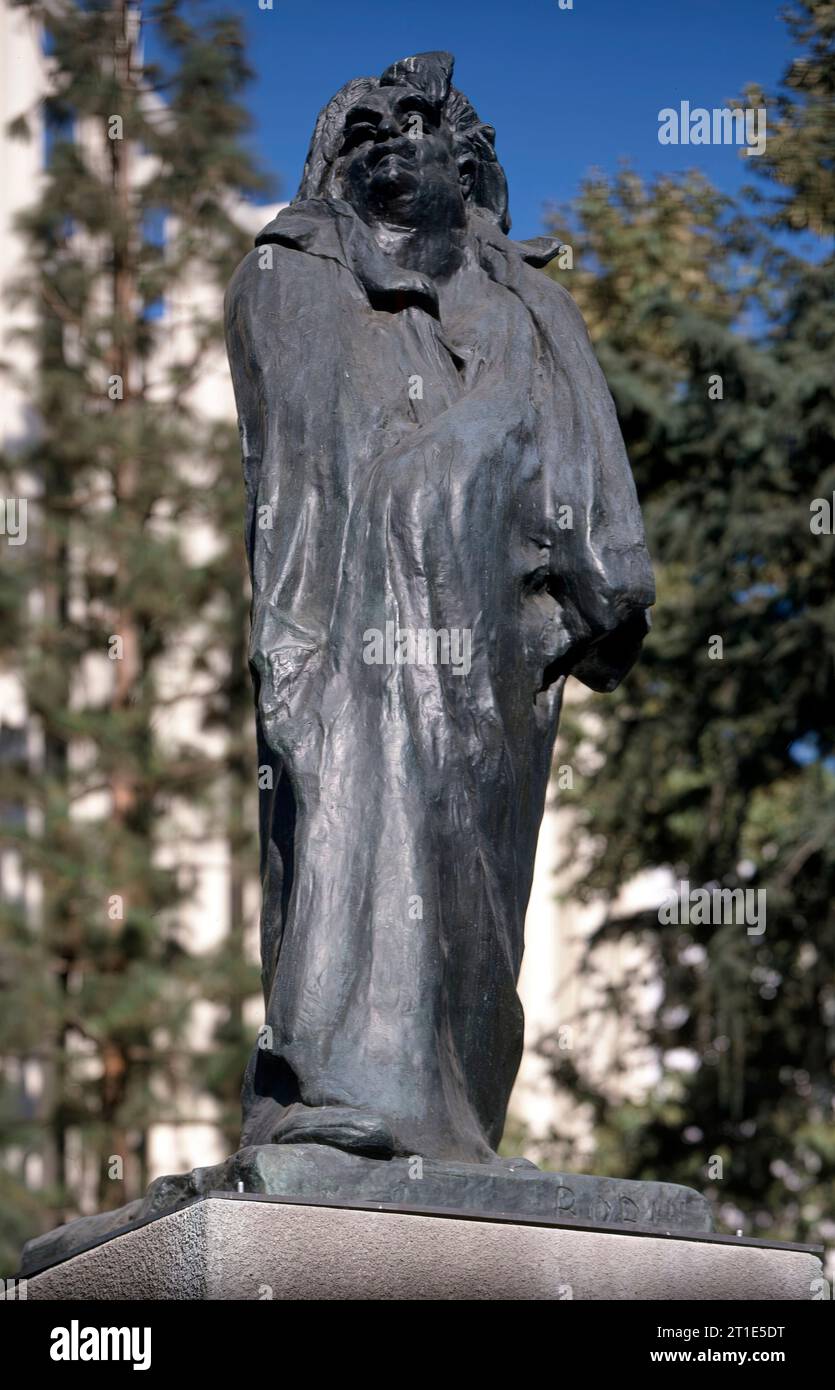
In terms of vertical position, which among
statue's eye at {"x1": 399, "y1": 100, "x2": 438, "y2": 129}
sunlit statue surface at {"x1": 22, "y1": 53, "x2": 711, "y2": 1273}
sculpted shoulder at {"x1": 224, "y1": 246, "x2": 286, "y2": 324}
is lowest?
sunlit statue surface at {"x1": 22, "y1": 53, "x2": 711, "y2": 1273}

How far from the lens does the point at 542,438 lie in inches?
258

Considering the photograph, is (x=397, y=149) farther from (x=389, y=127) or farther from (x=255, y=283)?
(x=255, y=283)

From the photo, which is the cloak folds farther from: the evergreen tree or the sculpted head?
the evergreen tree

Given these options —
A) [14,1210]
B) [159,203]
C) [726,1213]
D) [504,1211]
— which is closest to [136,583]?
[159,203]

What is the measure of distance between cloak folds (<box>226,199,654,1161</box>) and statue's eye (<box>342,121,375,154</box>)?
186 millimetres

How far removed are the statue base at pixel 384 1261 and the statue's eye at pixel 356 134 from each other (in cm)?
296

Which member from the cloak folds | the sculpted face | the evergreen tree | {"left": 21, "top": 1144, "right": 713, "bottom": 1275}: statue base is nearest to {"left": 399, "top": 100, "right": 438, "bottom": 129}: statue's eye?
the sculpted face

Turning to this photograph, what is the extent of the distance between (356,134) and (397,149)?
0.49 ft

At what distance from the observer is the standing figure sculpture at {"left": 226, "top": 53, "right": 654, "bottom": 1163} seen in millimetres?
5812

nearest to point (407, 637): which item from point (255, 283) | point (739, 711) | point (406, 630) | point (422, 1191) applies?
point (406, 630)

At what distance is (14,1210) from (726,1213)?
5.01 meters

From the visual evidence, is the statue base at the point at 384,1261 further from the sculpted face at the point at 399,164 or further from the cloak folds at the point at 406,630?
the sculpted face at the point at 399,164

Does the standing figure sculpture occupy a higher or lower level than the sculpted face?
lower

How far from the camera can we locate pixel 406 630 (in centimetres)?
613
